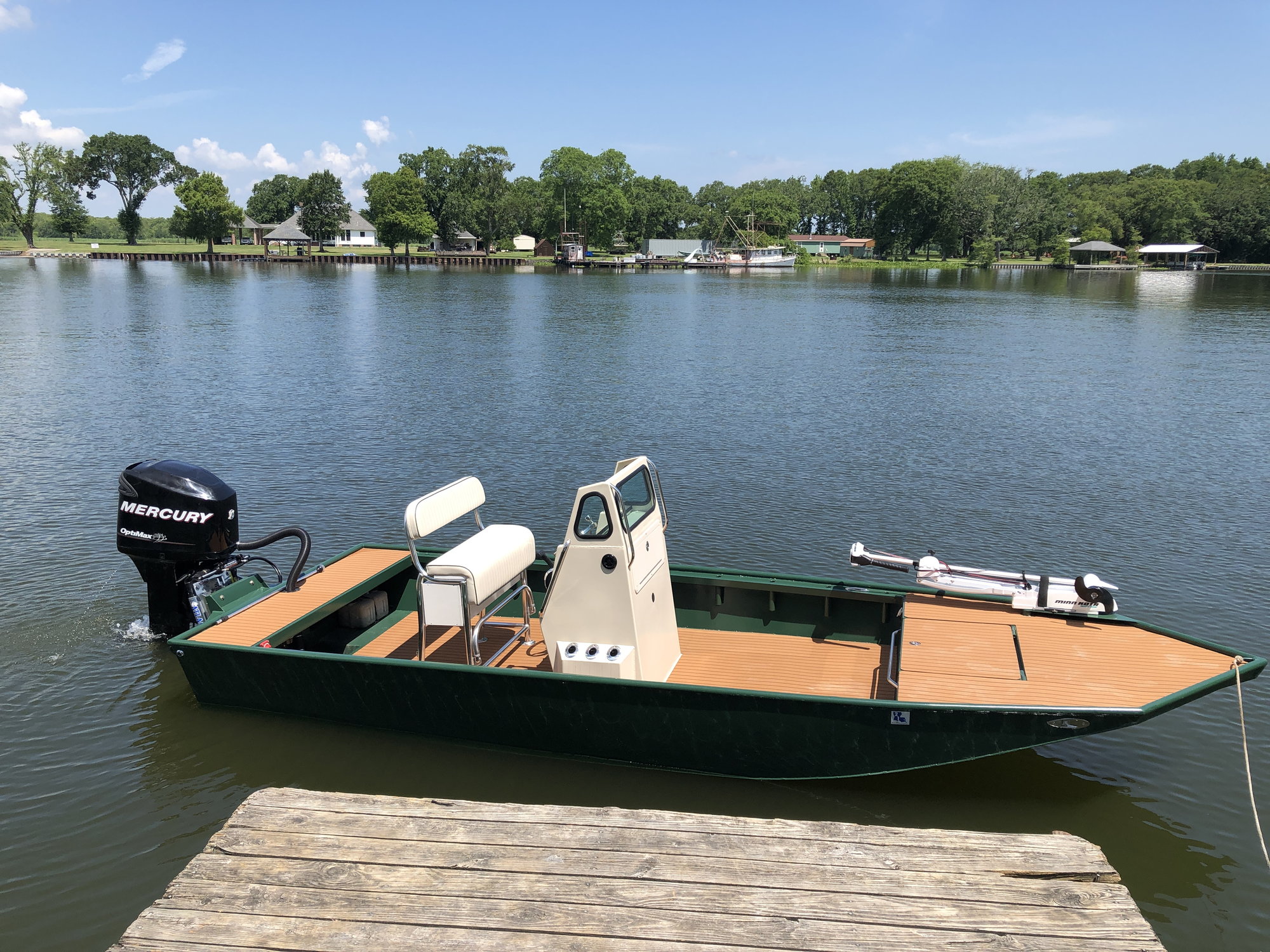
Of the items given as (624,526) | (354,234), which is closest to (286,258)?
(354,234)

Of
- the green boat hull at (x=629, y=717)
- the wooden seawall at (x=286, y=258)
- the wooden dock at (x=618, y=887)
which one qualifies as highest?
the wooden seawall at (x=286, y=258)

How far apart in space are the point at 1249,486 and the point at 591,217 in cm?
12376

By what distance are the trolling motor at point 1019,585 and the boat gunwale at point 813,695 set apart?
0.08 metres

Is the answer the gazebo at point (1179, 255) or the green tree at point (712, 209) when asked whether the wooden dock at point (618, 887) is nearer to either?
the gazebo at point (1179, 255)

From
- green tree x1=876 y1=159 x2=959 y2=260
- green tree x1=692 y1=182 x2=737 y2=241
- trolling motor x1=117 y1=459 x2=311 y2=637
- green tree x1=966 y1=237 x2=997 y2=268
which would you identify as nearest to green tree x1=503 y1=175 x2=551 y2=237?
green tree x1=692 y1=182 x2=737 y2=241

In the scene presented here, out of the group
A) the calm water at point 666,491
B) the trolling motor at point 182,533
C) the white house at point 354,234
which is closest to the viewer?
the calm water at point 666,491

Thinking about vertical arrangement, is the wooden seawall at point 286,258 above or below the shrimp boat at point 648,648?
above

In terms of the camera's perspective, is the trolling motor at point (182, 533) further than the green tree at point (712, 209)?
No

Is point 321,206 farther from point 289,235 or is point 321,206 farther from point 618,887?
point 618,887

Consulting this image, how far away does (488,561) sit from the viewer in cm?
815

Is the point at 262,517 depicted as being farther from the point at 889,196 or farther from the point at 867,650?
the point at 889,196

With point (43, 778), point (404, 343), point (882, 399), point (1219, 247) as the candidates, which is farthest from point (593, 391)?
point (1219, 247)

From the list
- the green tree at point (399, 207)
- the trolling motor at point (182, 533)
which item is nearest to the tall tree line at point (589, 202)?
the green tree at point (399, 207)

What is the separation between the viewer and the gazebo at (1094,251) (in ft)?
400
